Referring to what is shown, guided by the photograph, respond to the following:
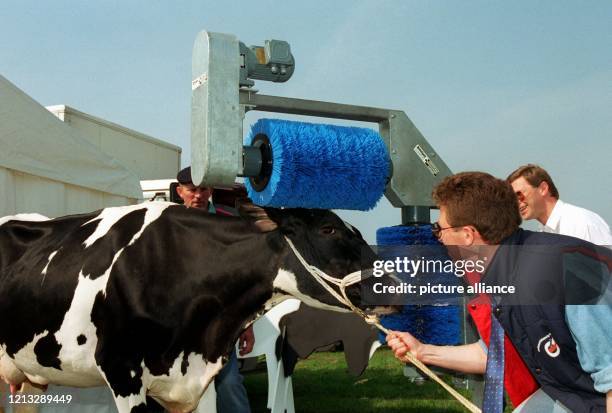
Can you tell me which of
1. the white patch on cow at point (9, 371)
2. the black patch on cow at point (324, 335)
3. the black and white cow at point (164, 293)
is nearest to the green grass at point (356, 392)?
the black patch on cow at point (324, 335)

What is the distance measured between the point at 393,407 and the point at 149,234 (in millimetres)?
3497

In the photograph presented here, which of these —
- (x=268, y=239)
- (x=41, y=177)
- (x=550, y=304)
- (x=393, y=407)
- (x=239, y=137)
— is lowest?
(x=393, y=407)

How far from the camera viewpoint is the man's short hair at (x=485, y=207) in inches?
75.2

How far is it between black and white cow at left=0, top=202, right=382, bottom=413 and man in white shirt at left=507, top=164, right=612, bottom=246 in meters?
1.20

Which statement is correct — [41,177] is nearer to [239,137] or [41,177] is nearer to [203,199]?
[203,199]

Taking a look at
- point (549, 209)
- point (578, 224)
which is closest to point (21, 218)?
point (549, 209)

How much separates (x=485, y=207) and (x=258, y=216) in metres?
1.39

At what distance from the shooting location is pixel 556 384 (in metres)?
1.84

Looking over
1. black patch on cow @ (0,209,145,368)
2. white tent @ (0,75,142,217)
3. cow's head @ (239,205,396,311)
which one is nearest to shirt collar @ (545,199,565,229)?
cow's head @ (239,205,396,311)

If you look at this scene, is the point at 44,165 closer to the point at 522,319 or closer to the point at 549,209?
the point at 549,209

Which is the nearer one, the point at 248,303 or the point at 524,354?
the point at 524,354

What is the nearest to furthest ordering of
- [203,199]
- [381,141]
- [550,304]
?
[550,304] → [381,141] → [203,199]

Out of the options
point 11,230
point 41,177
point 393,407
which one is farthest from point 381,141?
point 393,407

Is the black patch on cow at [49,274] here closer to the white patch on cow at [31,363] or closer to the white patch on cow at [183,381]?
the white patch on cow at [31,363]
